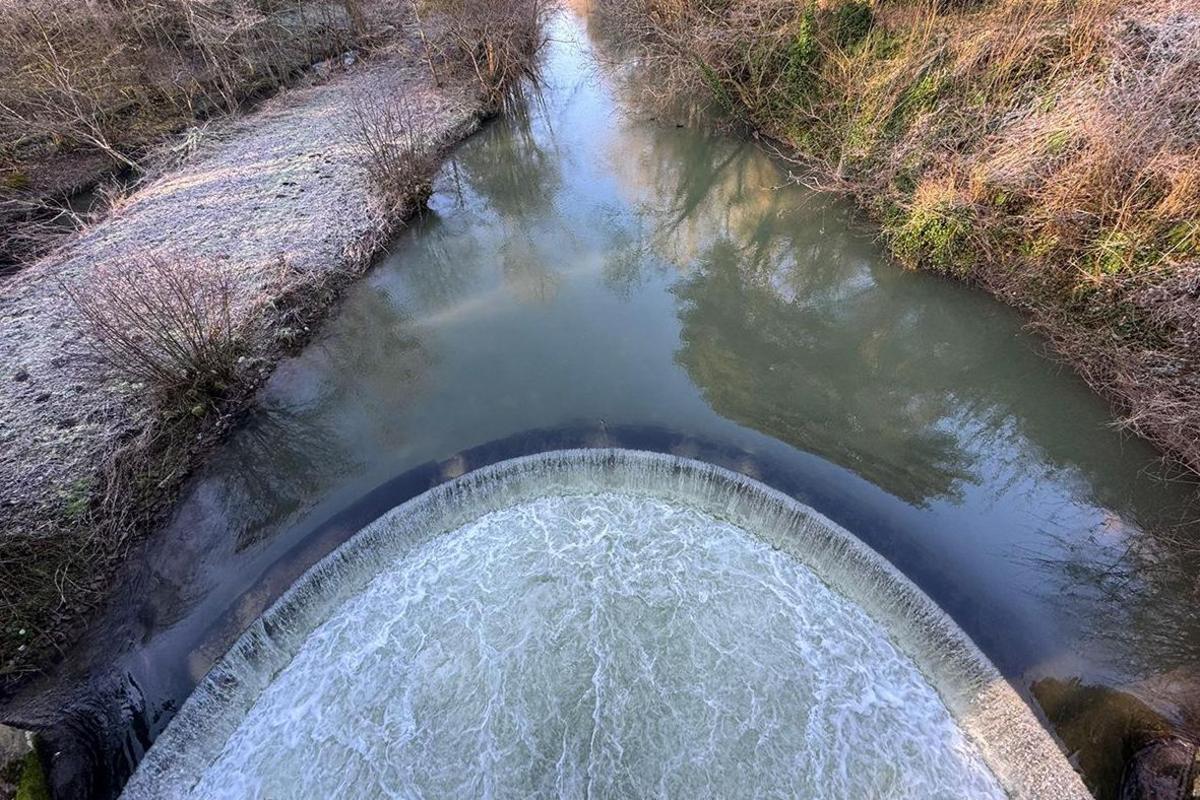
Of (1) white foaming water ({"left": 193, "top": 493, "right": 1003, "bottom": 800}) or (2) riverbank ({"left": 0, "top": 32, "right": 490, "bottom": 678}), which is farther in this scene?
(2) riverbank ({"left": 0, "top": 32, "right": 490, "bottom": 678})

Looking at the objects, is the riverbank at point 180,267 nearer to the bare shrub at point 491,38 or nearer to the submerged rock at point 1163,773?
the bare shrub at point 491,38

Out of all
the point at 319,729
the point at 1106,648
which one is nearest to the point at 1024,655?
the point at 1106,648

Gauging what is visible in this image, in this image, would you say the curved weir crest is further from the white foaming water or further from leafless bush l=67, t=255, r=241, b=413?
leafless bush l=67, t=255, r=241, b=413

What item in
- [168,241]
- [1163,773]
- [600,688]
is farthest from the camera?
[168,241]

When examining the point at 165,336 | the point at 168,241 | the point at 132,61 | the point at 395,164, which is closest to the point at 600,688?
the point at 165,336

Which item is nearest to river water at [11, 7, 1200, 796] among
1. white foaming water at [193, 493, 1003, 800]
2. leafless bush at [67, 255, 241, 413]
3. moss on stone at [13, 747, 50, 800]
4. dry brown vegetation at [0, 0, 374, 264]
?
moss on stone at [13, 747, 50, 800]

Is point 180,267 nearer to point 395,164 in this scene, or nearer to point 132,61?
point 395,164
